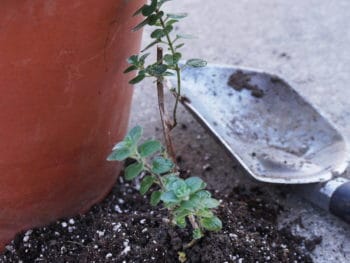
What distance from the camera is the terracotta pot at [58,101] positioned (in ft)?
2.98

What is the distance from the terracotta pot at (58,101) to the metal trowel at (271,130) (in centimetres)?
Result: 31

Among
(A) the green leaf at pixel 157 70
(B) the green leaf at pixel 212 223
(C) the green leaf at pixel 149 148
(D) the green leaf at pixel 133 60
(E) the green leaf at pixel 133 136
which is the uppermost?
(D) the green leaf at pixel 133 60

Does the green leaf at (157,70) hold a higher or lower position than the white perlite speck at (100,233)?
higher

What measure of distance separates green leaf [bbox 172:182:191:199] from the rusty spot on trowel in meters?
0.66

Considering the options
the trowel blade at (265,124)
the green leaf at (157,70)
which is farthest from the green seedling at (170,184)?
the trowel blade at (265,124)

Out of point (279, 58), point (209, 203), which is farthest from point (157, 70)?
point (279, 58)

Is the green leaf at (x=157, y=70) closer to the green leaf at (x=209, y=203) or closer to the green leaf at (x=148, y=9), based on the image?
the green leaf at (x=148, y=9)

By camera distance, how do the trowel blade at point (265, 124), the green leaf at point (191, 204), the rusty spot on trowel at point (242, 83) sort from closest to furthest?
1. the green leaf at point (191, 204)
2. the trowel blade at point (265, 124)
3. the rusty spot on trowel at point (242, 83)

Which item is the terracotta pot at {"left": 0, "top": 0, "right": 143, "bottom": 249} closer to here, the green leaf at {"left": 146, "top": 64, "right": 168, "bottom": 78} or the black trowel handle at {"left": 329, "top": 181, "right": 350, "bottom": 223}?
the green leaf at {"left": 146, "top": 64, "right": 168, "bottom": 78}

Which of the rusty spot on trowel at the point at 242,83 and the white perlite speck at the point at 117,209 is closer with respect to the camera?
the white perlite speck at the point at 117,209

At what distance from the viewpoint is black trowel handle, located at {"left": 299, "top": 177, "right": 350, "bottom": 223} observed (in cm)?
122

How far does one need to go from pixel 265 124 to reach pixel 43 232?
0.62 m

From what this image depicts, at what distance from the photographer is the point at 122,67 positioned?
1100 mm

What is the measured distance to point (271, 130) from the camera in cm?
147
